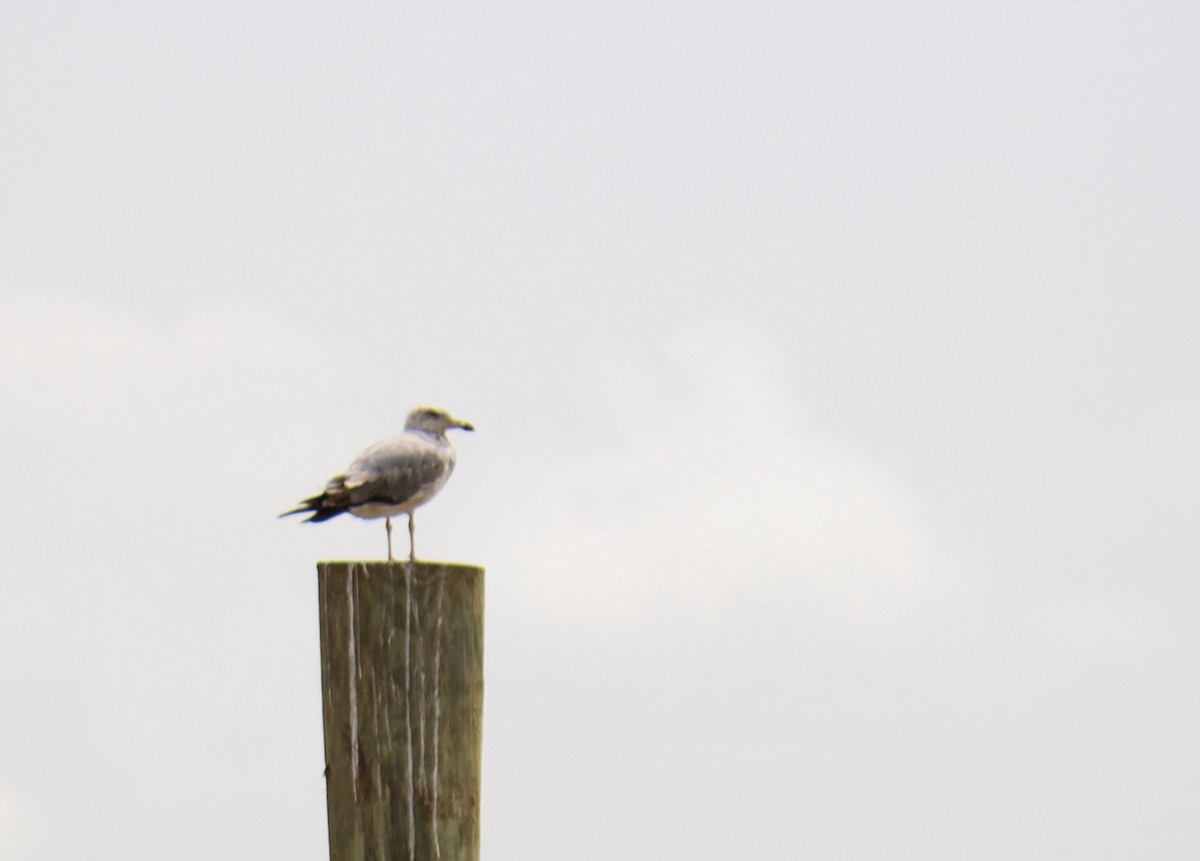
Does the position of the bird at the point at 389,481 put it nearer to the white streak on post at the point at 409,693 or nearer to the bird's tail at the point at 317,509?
the bird's tail at the point at 317,509

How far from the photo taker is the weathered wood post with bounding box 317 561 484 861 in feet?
19.5

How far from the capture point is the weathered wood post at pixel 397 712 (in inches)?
234

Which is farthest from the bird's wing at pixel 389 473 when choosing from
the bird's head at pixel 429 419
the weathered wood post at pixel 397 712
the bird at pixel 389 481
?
the weathered wood post at pixel 397 712

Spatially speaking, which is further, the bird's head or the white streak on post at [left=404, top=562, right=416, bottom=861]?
the bird's head

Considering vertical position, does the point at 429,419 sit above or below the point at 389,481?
above

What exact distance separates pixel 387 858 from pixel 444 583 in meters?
0.97

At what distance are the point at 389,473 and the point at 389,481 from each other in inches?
1.7

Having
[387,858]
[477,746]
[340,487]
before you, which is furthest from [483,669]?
[340,487]

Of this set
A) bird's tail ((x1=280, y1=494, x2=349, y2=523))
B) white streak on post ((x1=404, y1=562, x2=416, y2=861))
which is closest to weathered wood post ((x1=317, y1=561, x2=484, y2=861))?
white streak on post ((x1=404, y1=562, x2=416, y2=861))

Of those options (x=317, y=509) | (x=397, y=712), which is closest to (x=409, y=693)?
(x=397, y=712)

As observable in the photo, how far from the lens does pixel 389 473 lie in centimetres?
895

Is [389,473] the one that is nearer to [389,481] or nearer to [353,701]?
[389,481]

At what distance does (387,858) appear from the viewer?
592 centimetres

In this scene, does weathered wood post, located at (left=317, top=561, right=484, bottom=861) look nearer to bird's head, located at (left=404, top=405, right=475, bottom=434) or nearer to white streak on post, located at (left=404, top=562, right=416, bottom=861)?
white streak on post, located at (left=404, top=562, right=416, bottom=861)
